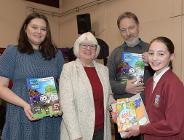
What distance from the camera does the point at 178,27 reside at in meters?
5.25

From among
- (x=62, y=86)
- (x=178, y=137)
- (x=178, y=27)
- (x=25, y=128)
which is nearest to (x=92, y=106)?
(x=62, y=86)

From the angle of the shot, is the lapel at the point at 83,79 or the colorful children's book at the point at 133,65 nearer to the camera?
the lapel at the point at 83,79

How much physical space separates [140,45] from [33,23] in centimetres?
108

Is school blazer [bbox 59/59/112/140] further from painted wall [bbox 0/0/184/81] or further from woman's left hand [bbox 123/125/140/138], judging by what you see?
painted wall [bbox 0/0/184/81]

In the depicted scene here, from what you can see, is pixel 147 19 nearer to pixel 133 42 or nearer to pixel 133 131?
pixel 133 42

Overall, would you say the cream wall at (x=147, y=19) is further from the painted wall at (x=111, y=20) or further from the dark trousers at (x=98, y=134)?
the dark trousers at (x=98, y=134)

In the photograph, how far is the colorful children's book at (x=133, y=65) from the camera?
2512mm

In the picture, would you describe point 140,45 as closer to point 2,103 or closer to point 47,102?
point 47,102

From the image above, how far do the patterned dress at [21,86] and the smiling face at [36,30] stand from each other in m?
0.14

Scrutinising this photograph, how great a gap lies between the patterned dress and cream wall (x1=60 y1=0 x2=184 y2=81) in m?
3.57

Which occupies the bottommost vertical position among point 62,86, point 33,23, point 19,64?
point 62,86

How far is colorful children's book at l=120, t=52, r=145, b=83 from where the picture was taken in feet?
8.24

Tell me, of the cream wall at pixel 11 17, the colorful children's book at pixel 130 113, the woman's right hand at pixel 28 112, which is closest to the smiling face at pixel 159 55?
the colorful children's book at pixel 130 113

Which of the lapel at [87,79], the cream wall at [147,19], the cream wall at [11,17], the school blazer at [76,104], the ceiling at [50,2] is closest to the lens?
the school blazer at [76,104]
